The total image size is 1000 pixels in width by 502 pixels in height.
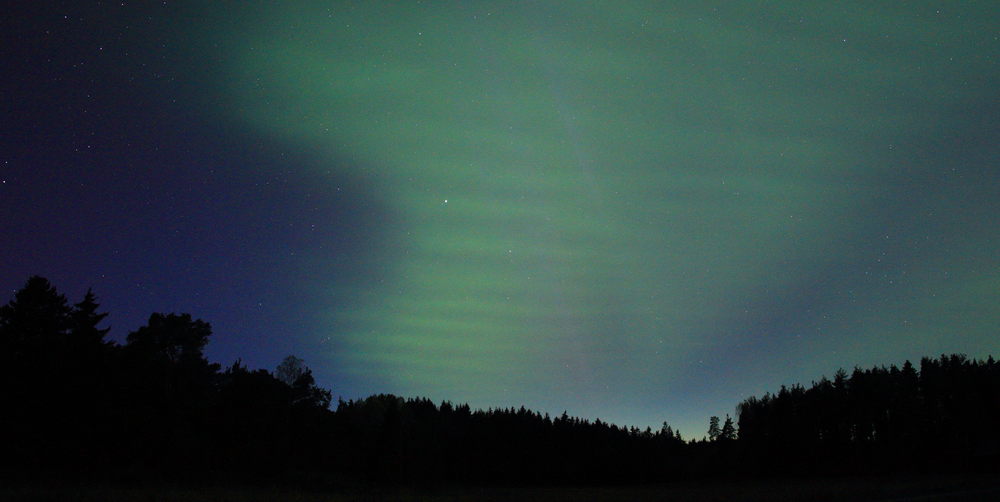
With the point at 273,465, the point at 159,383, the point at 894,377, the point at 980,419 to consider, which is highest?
the point at 894,377

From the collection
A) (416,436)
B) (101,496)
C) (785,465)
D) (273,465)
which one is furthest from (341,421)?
(785,465)

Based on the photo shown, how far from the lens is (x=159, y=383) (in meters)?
46.7

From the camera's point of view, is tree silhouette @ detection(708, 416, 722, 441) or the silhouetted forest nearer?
the silhouetted forest

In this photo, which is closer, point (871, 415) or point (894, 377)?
point (871, 415)

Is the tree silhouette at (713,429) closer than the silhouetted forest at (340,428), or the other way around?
the silhouetted forest at (340,428)

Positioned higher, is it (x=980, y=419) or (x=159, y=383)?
(x=980, y=419)

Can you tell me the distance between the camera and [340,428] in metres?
78.8

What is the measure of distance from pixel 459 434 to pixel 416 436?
2397 cm

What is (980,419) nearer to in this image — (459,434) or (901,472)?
(901,472)

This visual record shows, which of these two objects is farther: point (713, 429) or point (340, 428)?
point (713, 429)

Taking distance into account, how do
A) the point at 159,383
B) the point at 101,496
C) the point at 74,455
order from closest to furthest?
1. the point at 101,496
2. the point at 74,455
3. the point at 159,383

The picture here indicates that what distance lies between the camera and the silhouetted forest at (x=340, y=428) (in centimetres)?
4031

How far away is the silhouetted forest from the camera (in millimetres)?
40312

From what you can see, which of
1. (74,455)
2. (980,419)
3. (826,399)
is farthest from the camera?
(826,399)
